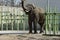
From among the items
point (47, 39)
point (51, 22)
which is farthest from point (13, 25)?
point (47, 39)

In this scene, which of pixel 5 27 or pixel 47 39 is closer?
pixel 47 39

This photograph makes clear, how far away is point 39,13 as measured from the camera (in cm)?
1925

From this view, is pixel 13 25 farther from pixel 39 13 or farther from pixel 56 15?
pixel 56 15

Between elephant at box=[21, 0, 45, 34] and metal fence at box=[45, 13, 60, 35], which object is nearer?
metal fence at box=[45, 13, 60, 35]

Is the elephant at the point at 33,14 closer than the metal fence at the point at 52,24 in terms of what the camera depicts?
No

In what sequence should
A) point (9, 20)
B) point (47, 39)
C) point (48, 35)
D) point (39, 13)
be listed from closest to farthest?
point (47, 39)
point (48, 35)
point (39, 13)
point (9, 20)

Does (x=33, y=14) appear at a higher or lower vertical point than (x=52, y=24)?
higher

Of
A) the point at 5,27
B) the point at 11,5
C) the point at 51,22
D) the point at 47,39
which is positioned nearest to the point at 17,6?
the point at 11,5

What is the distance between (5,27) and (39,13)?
3.86 m

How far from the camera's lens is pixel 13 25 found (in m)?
21.9

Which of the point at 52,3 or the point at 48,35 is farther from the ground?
the point at 52,3

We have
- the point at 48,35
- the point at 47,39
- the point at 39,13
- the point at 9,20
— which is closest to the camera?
the point at 47,39

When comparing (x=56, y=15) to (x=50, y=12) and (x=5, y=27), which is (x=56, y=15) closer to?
(x=50, y=12)

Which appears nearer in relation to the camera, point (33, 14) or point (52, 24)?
point (52, 24)
